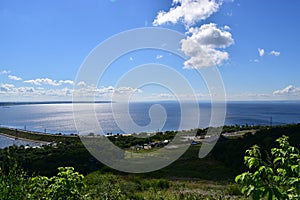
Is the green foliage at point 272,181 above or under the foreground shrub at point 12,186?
above

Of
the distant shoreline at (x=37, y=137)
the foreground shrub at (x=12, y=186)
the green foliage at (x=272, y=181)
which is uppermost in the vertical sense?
the green foliage at (x=272, y=181)

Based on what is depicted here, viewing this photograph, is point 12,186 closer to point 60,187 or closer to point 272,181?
point 60,187

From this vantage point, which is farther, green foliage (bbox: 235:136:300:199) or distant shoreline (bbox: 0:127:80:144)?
distant shoreline (bbox: 0:127:80:144)

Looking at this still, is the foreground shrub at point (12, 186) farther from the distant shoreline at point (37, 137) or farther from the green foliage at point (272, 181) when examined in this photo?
the distant shoreline at point (37, 137)

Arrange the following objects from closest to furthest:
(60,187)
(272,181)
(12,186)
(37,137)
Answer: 1. (272,181)
2. (60,187)
3. (12,186)
4. (37,137)

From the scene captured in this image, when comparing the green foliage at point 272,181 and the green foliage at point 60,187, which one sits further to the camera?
the green foliage at point 60,187

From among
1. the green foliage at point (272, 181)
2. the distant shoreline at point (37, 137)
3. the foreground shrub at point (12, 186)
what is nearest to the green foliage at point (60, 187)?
the foreground shrub at point (12, 186)

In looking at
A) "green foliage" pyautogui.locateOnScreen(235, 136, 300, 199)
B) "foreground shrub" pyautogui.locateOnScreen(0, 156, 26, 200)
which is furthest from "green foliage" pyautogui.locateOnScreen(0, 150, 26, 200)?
"green foliage" pyautogui.locateOnScreen(235, 136, 300, 199)

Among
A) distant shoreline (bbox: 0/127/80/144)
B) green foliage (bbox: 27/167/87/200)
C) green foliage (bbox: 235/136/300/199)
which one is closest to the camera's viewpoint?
green foliage (bbox: 235/136/300/199)

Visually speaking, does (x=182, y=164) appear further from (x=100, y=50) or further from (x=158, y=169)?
(x=100, y=50)

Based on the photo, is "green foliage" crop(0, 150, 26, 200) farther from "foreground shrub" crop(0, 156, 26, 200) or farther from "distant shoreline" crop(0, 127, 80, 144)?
"distant shoreline" crop(0, 127, 80, 144)

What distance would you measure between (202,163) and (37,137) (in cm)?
3965

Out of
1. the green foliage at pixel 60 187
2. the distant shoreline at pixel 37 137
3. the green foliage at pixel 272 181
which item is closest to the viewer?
the green foliage at pixel 272 181

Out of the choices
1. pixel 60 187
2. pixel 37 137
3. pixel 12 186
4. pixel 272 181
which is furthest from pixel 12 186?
pixel 37 137
